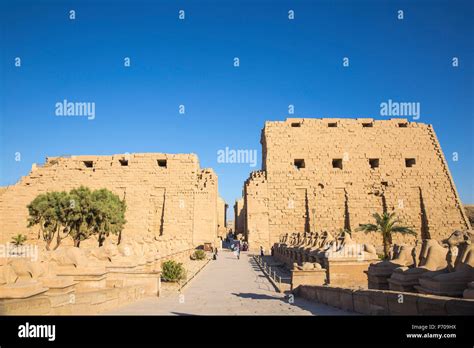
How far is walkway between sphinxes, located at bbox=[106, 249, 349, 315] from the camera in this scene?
6181 millimetres

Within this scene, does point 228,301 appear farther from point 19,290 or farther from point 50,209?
point 50,209

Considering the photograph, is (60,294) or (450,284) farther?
(60,294)

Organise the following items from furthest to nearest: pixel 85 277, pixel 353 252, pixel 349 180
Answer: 1. pixel 349 180
2. pixel 353 252
3. pixel 85 277

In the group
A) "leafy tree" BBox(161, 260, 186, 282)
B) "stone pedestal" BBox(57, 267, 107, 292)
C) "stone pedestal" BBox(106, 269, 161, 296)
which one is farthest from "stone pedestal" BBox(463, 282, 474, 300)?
"leafy tree" BBox(161, 260, 186, 282)

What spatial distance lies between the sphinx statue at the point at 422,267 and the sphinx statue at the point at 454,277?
10.2 inches

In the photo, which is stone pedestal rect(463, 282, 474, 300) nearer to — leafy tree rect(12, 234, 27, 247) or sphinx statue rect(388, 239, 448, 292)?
sphinx statue rect(388, 239, 448, 292)

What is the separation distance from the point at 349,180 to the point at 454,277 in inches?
1020

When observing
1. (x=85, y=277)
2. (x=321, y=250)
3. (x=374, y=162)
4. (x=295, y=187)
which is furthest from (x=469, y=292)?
(x=374, y=162)

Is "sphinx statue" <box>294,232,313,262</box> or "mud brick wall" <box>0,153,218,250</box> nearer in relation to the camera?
"sphinx statue" <box>294,232,313,262</box>

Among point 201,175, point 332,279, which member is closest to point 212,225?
point 201,175

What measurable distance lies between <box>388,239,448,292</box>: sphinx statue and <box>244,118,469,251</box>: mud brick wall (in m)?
22.1

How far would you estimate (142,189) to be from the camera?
29.5 metres

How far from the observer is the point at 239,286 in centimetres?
1124
